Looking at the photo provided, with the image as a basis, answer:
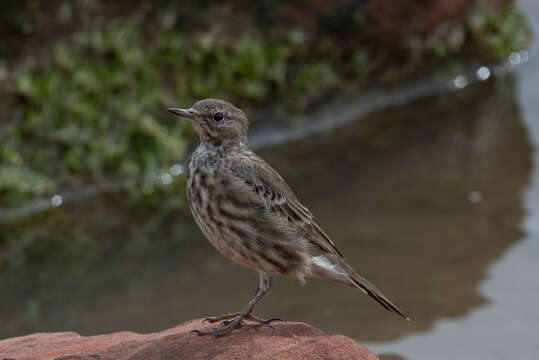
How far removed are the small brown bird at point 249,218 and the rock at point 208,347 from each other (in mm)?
107

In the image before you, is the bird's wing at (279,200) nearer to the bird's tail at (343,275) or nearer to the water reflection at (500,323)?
the bird's tail at (343,275)

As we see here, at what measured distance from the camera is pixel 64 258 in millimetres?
7324

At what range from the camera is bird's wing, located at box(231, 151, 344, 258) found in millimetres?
4777

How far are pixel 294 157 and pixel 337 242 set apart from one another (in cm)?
188

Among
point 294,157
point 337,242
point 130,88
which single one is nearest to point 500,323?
point 337,242

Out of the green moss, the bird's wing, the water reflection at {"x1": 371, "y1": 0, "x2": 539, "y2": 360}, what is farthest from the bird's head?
the green moss

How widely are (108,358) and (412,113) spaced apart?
640 cm

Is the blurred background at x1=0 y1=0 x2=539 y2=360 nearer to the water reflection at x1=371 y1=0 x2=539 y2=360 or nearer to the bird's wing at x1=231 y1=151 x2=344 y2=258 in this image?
the water reflection at x1=371 y1=0 x2=539 y2=360

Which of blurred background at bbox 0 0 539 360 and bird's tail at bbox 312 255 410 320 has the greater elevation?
blurred background at bbox 0 0 539 360

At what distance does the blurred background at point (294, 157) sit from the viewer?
259 inches

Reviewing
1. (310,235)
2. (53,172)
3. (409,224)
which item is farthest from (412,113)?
(310,235)

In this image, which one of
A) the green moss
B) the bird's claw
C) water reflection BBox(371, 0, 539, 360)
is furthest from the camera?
the green moss

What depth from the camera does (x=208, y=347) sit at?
14.2 ft

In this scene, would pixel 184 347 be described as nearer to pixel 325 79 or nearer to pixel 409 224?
pixel 409 224
